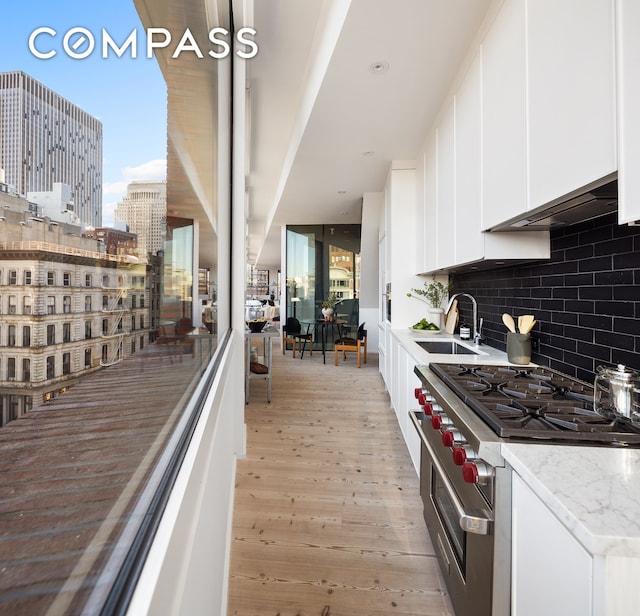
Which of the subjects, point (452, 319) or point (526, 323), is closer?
point (526, 323)

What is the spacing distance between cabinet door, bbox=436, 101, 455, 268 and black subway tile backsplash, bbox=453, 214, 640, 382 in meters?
0.45

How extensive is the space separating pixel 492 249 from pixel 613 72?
38.6 inches

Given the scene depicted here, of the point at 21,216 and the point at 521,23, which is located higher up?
the point at 521,23

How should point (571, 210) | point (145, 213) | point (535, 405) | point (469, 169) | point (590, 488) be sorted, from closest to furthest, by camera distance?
point (145, 213) → point (590, 488) → point (535, 405) → point (571, 210) → point (469, 169)

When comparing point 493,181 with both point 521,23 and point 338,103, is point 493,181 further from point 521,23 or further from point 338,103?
point 338,103

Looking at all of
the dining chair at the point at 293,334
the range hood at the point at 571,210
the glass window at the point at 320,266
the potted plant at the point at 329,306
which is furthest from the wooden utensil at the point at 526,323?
the glass window at the point at 320,266

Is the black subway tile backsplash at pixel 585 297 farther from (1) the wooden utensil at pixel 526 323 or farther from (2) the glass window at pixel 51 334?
(2) the glass window at pixel 51 334

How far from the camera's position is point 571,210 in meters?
1.36

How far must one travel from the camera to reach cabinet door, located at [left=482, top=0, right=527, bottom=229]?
1444 millimetres

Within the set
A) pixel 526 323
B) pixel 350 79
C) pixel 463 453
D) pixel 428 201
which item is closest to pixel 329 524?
pixel 463 453

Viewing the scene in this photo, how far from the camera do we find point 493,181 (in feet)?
5.60

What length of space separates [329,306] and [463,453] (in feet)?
19.6


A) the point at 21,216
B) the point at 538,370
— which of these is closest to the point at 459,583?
the point at 538,370

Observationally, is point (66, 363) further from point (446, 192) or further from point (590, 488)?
point (446, 192)
